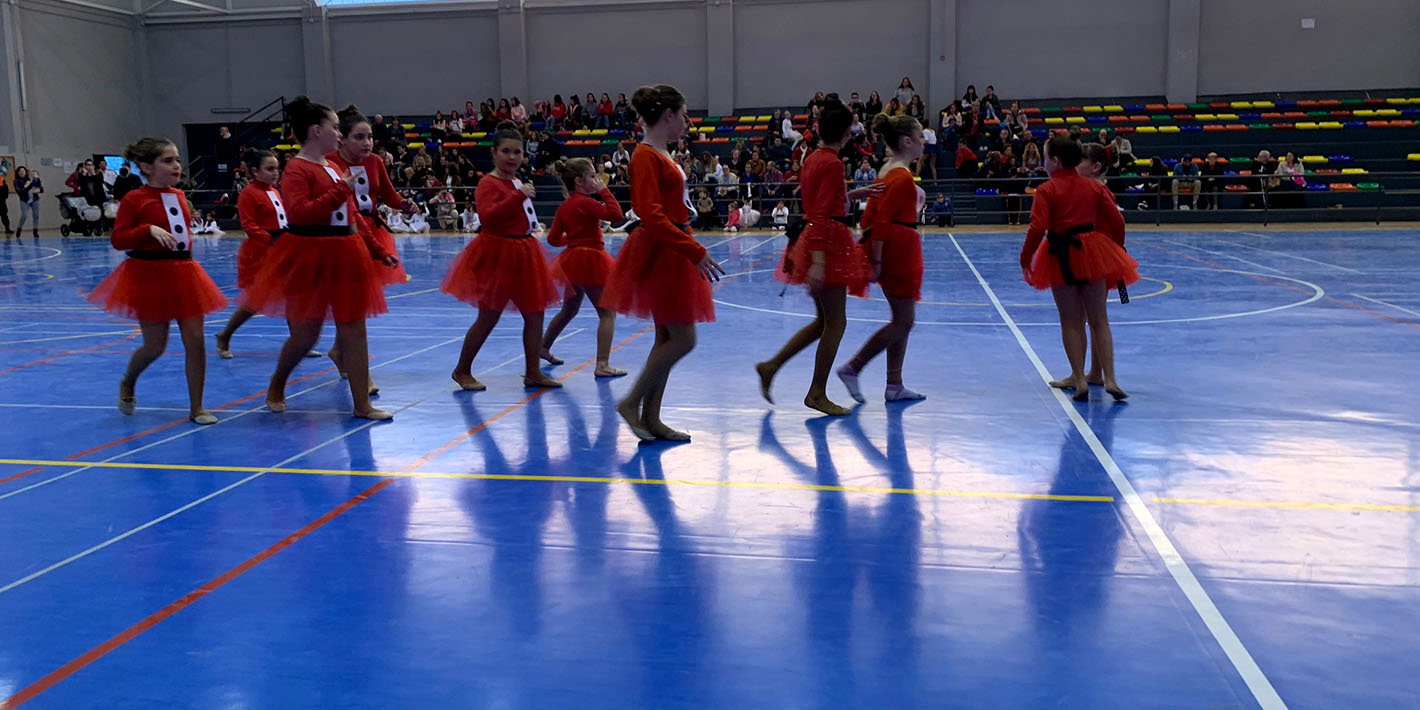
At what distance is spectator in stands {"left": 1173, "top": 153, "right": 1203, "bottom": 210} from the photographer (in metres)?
22.5

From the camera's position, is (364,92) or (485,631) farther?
(364,92)

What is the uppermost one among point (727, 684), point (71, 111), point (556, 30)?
point (556, 30)

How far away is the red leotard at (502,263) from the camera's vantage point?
6.55m

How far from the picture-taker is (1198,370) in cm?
676

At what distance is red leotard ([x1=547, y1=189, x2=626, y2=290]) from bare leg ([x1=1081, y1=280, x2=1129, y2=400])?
290cm

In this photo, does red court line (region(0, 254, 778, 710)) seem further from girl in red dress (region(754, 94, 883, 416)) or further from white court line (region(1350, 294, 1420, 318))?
white court line (region(1350, 294, 1420, 318))

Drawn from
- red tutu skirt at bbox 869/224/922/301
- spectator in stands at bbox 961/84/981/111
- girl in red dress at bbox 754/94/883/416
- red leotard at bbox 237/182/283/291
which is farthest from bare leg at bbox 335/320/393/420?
spectator in stands at bbox 961/84/981/111

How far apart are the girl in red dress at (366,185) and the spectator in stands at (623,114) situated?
70.0 ft

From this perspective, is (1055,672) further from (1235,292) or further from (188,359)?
(1235,292)

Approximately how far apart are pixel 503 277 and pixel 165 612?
3.57 m

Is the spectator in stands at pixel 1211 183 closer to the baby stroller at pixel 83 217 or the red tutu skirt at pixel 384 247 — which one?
the red tutu skirt at pixel 384 247

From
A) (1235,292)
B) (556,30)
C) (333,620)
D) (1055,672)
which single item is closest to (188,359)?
(333,620)

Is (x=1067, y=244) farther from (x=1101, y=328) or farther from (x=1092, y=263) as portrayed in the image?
(x=1101, y=328)

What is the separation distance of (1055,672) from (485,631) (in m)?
1.54
